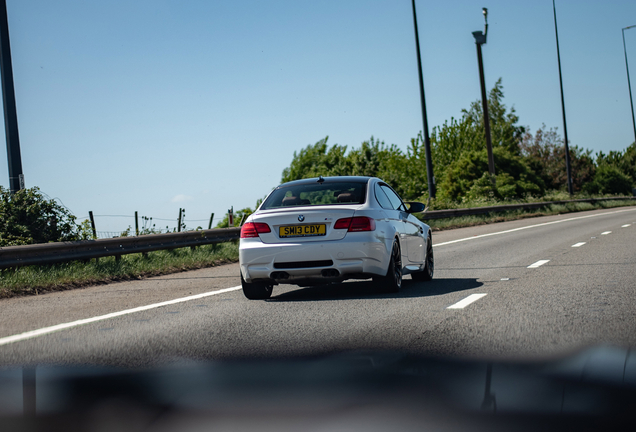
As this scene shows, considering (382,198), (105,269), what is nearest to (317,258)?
(382,198)

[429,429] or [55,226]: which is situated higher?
[55,226]

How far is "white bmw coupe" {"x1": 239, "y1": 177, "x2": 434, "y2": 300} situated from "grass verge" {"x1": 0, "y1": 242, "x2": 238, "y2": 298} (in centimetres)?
365

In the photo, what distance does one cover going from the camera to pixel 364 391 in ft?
A: 13.1

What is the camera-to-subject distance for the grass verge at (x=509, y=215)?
87.5 ft

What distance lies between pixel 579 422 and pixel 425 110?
2583cm

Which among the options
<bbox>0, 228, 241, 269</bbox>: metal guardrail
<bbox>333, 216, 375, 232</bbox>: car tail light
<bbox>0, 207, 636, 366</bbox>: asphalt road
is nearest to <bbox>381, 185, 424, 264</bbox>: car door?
<bbox>0, 207, 636, 366</bbox>: asphalt road

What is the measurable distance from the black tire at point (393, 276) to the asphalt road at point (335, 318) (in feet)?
0.52

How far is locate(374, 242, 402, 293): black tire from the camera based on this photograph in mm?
8367

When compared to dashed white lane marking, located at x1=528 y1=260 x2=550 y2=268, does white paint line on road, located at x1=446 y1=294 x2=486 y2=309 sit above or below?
above

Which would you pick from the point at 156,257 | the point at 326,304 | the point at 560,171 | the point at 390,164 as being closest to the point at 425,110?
the point at 156,257

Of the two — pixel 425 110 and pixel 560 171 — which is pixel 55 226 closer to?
pixel 425 110

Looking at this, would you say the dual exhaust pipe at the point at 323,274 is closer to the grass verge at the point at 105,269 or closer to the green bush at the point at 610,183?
the grass verge at the point at 105,269

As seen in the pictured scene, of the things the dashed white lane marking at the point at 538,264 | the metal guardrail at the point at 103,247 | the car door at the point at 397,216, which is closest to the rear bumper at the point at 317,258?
the car door at the point at 397,216

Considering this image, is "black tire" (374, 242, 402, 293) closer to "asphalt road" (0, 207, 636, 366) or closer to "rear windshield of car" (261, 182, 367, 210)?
"asphalt road" (0, 207, 636, 366)
